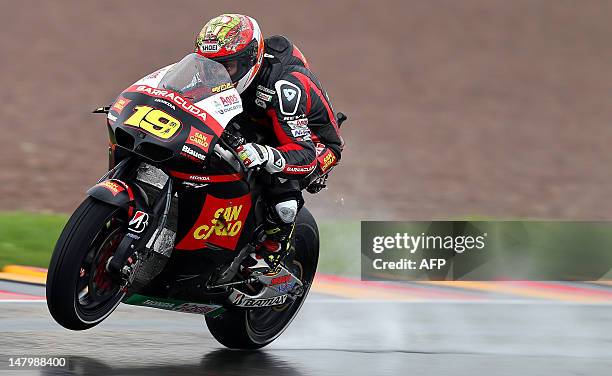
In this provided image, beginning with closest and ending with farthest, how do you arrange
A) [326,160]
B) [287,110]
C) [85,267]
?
[85,267], [287,110], [326,160]

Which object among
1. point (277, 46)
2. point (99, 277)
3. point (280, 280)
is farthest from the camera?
point (280, 280)

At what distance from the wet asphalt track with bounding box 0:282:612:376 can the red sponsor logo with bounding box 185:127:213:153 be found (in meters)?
1.16

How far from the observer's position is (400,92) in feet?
70.0

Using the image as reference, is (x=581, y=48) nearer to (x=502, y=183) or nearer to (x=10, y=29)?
(x=502, y=183)

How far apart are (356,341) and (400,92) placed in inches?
571

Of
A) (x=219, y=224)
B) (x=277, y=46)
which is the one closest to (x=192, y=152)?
(x=219, y=224)

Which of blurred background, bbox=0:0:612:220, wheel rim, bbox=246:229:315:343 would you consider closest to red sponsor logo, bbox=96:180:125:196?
wheel rim, bbox=246:229:315:343

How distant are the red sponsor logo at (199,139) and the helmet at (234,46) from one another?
1.93 feet

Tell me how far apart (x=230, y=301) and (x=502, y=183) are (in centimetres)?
1103

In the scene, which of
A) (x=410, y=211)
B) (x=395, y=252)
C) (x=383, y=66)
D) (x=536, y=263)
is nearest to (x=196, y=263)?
(x=395, y=252)

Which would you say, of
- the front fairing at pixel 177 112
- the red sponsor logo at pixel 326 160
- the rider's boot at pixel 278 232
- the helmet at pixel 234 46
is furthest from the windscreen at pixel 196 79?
the red sponsor logo at pixel 326 160

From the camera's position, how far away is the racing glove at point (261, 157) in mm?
6035

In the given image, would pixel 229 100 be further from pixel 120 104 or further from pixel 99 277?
pixel 99 277

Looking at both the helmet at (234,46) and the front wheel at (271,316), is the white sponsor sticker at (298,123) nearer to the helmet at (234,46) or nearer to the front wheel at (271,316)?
the helmet at (234,46)
